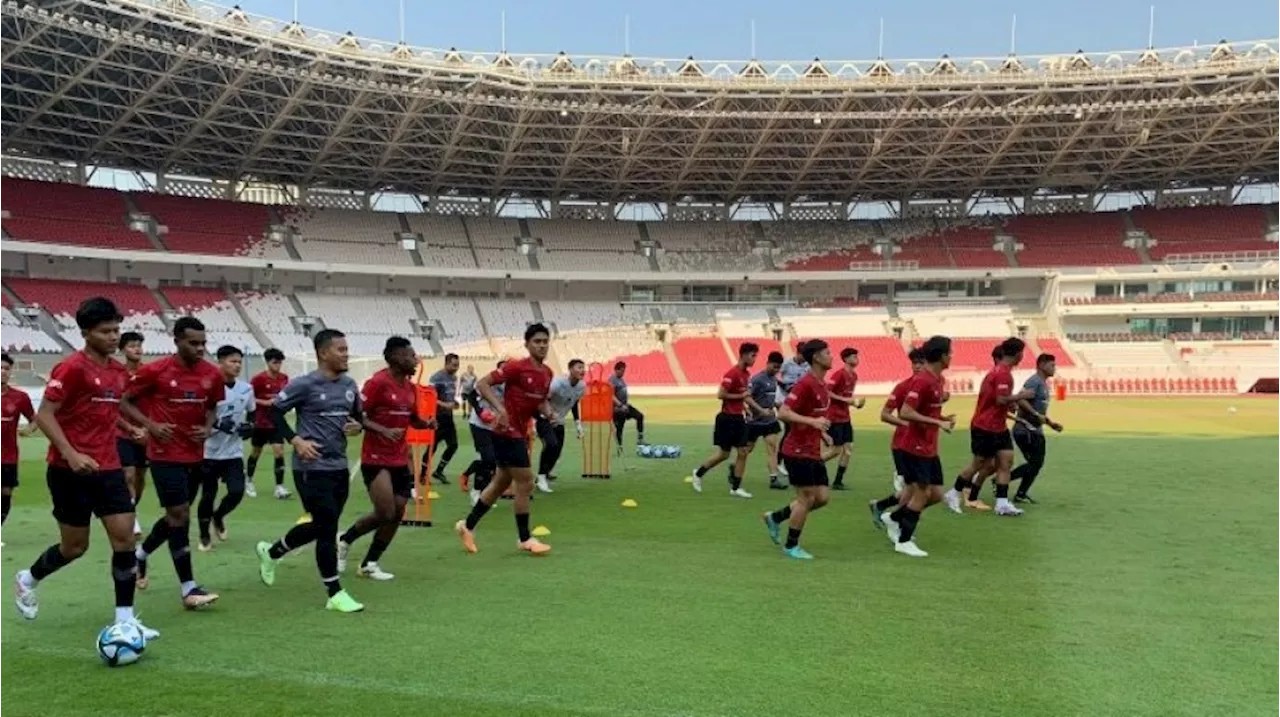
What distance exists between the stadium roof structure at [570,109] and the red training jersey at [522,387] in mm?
29267

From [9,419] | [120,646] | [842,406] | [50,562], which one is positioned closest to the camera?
[120,646]

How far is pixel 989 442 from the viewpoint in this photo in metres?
10.7

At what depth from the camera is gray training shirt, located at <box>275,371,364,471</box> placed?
651 cm

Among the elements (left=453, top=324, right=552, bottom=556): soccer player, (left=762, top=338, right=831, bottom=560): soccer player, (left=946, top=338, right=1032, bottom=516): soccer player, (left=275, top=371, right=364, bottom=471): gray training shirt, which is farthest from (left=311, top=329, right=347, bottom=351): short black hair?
(left=946, top=338, right=1032, bottom=516): soccer player

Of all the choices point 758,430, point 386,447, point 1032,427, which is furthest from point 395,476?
point 1032,427

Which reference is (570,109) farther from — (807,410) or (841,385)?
(807,410)

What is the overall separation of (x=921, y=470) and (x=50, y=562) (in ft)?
23.2

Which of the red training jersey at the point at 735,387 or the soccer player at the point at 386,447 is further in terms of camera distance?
the red training jersey at the point at 735,387

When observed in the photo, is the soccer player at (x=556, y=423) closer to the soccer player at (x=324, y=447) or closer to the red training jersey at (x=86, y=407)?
the soccer player at (x=324, y=447)

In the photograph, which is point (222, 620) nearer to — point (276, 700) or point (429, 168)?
point (276, 700)

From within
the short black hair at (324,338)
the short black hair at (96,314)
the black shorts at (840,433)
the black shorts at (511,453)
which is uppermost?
the short black hair at (96,314)

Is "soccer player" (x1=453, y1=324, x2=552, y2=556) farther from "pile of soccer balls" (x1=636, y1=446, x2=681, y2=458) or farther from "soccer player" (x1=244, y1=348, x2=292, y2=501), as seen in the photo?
"pile of soccer balls" (x1=636, y1=446, x2=681, y2=458)

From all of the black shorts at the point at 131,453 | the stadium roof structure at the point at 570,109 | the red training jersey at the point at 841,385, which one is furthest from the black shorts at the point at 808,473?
the stadium roof structure at the point at 570,109

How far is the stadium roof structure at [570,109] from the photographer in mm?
34156
